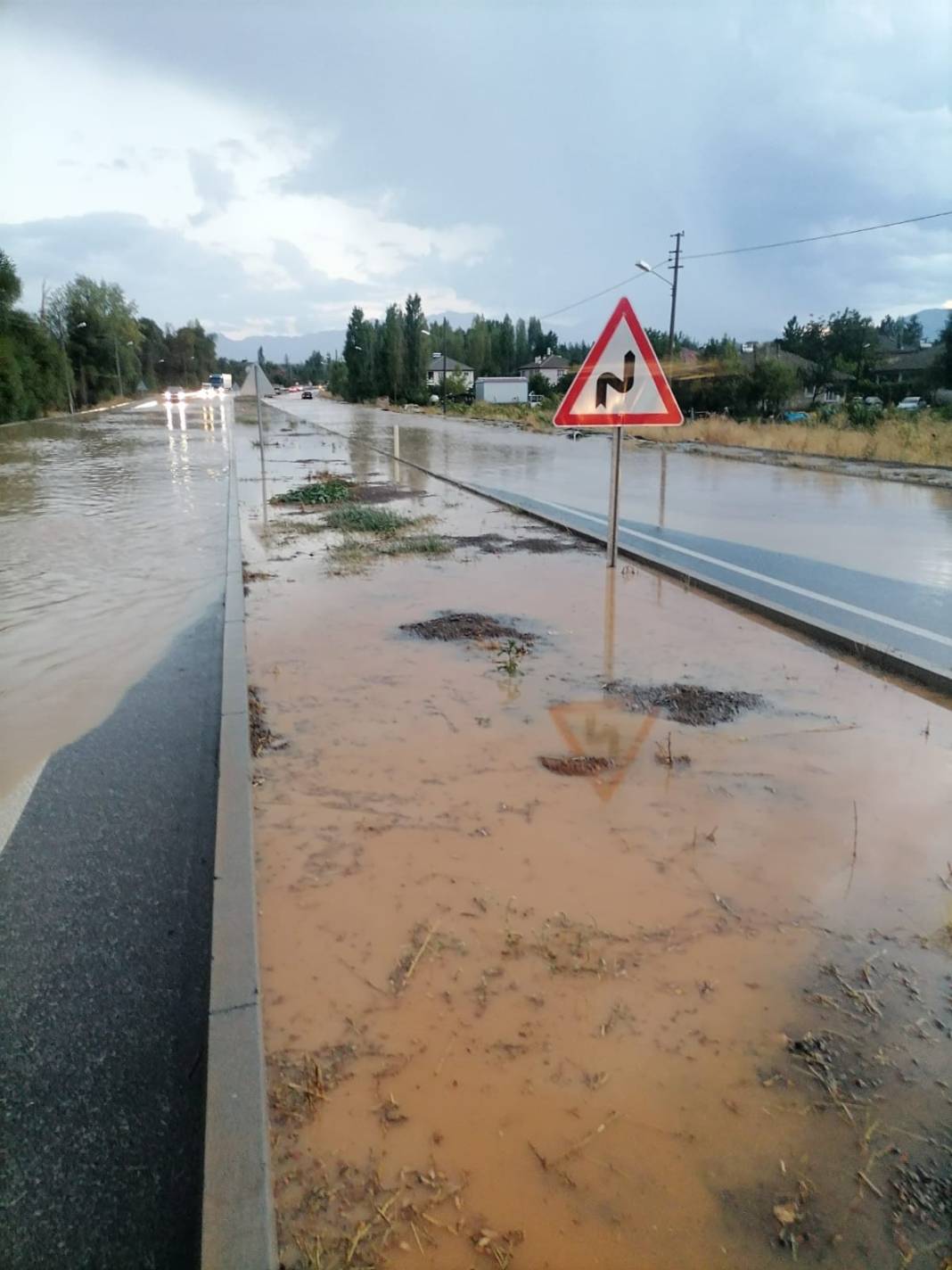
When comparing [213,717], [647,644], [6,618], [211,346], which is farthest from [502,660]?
[211,346]

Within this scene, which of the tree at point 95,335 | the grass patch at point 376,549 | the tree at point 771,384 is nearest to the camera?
the grass patch at point 376,549

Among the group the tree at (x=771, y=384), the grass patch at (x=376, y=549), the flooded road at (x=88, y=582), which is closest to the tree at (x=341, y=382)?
the tree at (x=771, y=384)

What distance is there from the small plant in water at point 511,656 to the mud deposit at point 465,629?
139 millimetres

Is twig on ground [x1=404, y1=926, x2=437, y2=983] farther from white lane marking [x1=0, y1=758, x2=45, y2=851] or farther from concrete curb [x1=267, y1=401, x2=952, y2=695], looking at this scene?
concrete curb [x1=267, y1=401, x2=952, y2=695]

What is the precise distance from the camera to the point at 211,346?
17500 cm

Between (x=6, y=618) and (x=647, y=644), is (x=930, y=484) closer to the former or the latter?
(x=647, y=644)

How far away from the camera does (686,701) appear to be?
18.0ft

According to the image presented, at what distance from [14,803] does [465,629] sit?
356 cm

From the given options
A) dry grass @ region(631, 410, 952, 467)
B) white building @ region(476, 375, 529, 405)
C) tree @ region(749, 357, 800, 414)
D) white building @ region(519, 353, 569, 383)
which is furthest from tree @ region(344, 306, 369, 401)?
dry grass @ region(631, 410, 952, 467)

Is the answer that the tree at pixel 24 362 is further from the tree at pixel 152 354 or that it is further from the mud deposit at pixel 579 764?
the tree at pixel 152 354

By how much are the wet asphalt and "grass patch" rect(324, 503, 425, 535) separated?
7.46 meters

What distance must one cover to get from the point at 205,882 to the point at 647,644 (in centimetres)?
392

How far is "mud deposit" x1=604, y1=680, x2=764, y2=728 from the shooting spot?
17.2 ft

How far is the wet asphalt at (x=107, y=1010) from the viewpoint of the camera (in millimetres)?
2250
